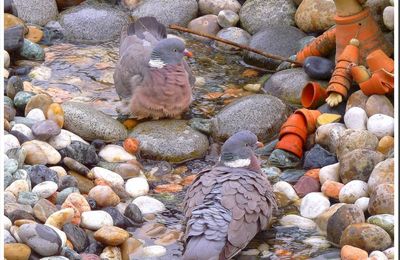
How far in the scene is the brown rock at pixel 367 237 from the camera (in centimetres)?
461

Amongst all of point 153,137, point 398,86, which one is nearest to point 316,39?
Result: point 153,137

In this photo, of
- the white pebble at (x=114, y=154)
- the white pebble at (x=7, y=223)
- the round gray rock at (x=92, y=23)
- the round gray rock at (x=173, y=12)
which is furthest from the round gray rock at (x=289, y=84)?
the white pebble at (x=7, y=223)

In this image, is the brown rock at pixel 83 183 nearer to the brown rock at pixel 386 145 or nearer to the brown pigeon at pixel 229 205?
the brown pigeon at pixel 229 205

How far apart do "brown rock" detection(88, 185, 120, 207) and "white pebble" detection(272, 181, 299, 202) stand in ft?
3.10

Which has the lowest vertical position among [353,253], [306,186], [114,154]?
[114,154]

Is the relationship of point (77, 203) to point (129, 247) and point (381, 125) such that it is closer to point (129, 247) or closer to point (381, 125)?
point (129, 247)

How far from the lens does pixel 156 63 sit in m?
6.43

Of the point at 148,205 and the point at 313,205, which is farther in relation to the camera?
the point at 148,205

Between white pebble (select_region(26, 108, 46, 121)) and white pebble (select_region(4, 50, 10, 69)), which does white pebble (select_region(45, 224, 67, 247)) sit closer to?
white pebble (select_region(26, 108, 46, 121))

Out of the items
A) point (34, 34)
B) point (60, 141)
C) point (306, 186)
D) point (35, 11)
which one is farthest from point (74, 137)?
point (35, 11)

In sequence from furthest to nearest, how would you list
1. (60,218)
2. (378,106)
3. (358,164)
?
(378,106)
(358,164)
(60,218)

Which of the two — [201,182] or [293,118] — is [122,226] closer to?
[201,182]

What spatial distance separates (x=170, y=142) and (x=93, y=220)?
1263 millimetres

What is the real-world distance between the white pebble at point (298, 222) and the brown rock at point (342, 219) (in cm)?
22
